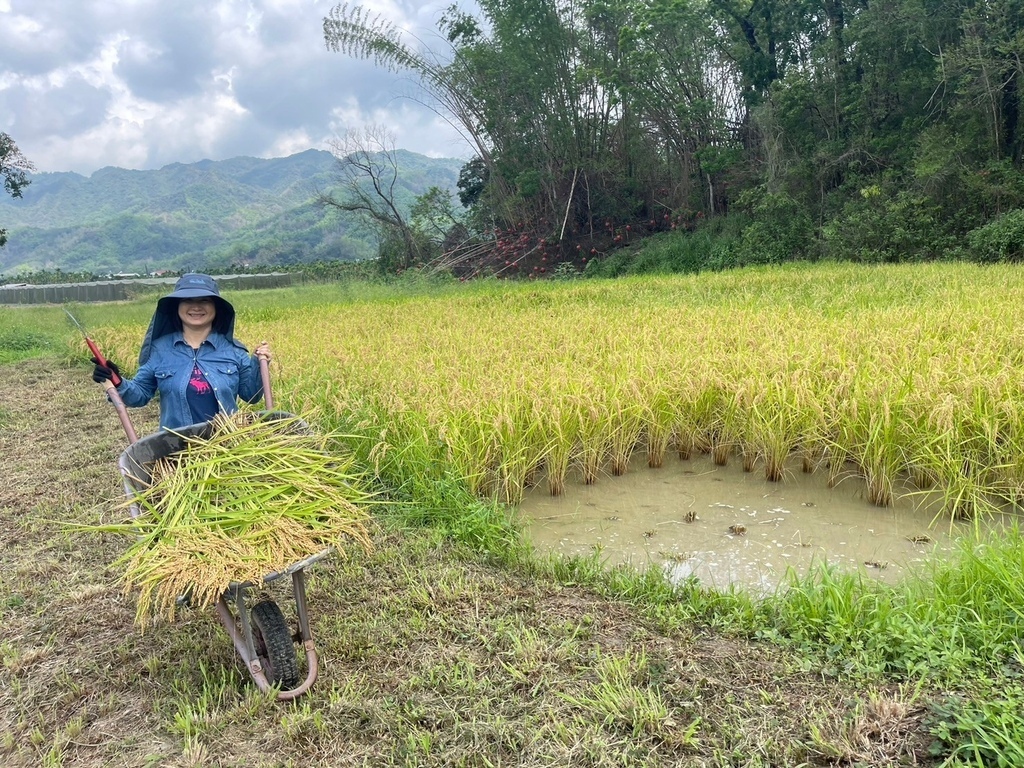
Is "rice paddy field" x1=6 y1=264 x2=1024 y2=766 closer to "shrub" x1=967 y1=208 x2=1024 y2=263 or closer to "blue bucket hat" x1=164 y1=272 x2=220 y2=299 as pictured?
"blue bucket hat" x1=164 y1=272 x2=220 y2=299

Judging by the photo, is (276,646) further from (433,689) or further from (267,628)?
(433,689)

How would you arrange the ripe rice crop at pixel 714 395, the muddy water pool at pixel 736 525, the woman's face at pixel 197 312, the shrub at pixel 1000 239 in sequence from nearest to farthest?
the muddy water pool at pixel 736 525
the woman's face at pixel 197 312
the ripe rice crop at pixel 714 395
the shrub at pixel 1000 239

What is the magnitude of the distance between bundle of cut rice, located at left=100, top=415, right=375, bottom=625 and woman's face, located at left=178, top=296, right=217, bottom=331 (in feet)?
1.58

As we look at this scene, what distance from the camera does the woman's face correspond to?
266 cm

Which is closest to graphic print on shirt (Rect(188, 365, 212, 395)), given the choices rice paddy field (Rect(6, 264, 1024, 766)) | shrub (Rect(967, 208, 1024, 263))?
rice paddy field (Rect(6, 264, 1024, 766))

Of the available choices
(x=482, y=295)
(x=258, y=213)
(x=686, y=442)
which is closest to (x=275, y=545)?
(x=686, y=442)

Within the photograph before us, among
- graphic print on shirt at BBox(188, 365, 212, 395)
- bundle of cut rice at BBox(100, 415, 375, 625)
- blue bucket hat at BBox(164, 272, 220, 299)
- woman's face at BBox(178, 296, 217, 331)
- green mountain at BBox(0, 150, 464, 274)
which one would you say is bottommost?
bundle of cut rice at BBox(100, 415, 375, 625)

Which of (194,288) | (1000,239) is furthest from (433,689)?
(1000,239)

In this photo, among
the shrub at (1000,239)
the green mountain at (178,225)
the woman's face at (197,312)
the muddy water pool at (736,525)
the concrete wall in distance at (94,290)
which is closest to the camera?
the muddy water pool at (736,525)

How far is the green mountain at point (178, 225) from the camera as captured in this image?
142 ft

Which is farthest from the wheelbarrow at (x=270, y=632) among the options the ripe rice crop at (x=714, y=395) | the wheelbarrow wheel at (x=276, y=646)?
the ripe rice crop at (x=714, y=395)

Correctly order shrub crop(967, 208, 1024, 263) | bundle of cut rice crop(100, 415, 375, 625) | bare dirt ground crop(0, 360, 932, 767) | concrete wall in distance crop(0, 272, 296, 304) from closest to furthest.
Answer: bare dirt ground crop(0, 360, 932, 767) < bundle of cut rice crop(100, 415, 375, 625) < shrub crop(967, 208, 1024, 263) < concrete wall in distance crop(0, 272, 296, 304)

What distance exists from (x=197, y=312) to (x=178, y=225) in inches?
2651

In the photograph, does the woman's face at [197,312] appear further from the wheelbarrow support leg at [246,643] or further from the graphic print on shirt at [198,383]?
the wheelbarrow support leg at [246,643]
